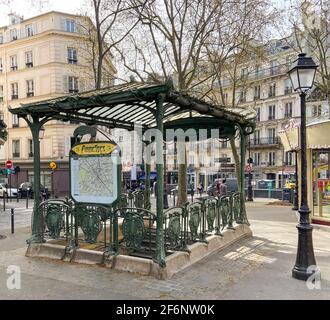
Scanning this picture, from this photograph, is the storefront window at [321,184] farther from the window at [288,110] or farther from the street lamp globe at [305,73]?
the window at [288,110]

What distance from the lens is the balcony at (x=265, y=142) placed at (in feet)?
143

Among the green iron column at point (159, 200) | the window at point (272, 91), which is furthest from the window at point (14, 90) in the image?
the green iron column at point (159, 200)

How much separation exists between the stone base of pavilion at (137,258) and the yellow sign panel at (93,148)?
1932mm

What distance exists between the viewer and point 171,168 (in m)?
47.6

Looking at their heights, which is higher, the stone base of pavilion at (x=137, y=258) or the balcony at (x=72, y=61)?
the balcony at (x=72, y=61)

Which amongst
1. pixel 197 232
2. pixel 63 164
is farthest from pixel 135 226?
pixel 63 164

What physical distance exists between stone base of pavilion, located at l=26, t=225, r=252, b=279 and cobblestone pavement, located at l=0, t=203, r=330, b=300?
0.13 m

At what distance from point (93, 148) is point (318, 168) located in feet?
26.7

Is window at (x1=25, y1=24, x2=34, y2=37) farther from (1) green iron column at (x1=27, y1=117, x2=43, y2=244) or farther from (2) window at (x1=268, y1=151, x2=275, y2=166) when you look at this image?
(2) window at (x1=268, y1=151, x2=275, y2=166)

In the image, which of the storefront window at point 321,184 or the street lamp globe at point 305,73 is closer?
the street lamp globe at point 305,73

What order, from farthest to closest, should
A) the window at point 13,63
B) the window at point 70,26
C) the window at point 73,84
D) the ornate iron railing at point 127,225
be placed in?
the window at point 13,63, the window at point 73,84, the window at point 70,26, the ornate iron railing at point 127,225

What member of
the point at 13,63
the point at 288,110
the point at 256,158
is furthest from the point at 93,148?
the point at 256,158

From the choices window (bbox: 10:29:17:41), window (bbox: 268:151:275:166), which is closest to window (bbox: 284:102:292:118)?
window (bbox: 268:151:275:166)

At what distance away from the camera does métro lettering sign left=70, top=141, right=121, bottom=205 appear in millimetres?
6957
